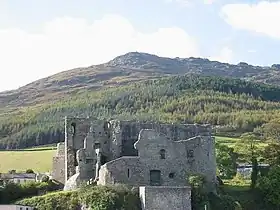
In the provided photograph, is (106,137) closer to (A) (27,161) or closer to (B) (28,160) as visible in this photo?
(A) (27,161)

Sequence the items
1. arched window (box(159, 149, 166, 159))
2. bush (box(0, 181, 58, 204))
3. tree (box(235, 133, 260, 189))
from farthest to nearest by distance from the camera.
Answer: tree (box(235, 133, 260, 189)) < bush (box(0, 181, 58, 204)) < arched window (box(159, 149, 166, 159))

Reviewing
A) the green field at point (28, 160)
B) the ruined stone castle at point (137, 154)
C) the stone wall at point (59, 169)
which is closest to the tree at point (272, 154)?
the ruined stone castle at point (137, 154)

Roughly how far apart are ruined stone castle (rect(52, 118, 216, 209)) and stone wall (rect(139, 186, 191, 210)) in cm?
17

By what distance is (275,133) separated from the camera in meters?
102

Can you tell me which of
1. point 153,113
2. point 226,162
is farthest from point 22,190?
point 153,113

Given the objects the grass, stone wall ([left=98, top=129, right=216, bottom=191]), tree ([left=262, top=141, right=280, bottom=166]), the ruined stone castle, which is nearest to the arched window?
the ruined stone castle

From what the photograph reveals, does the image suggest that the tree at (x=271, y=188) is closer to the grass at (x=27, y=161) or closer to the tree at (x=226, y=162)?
the tree at (x=226, y=162)

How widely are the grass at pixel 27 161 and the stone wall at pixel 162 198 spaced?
43.2 m

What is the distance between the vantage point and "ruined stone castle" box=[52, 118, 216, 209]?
61.3 meters

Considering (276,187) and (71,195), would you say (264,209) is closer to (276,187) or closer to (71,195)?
(276,187)

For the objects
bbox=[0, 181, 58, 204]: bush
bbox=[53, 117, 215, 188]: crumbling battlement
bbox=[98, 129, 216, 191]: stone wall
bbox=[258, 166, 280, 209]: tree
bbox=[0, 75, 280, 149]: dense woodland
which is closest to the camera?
bbox=[98, 129, 216, 191]: stone wall

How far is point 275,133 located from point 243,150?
687 inches

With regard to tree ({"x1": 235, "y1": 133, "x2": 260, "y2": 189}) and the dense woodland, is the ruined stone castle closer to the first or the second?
tree ({"x1": 235, "y1": 133, "x2": 260, "y2": 189})

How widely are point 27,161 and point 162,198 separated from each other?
2183 inches
